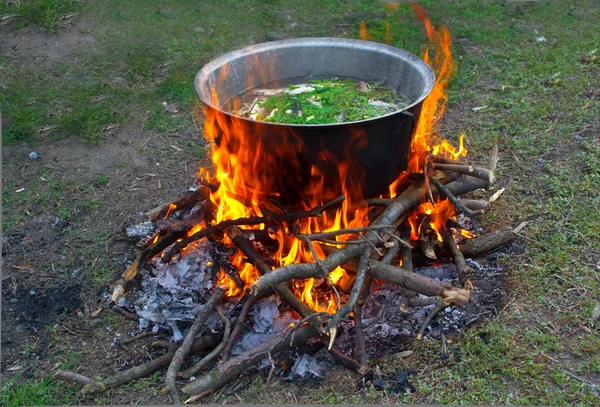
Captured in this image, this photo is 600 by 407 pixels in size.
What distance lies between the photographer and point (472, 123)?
5277 millimetres

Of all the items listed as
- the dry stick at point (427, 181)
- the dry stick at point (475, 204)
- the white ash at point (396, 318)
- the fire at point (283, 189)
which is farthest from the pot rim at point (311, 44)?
the white ash at point (396, 318)

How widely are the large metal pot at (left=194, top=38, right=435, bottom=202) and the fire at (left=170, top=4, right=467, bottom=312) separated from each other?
0.04ft

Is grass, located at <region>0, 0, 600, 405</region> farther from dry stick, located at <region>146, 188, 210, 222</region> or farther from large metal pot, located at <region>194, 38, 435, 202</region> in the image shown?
large metal pot, located at <region>194, 38, 435, 202</region>

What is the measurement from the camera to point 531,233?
3.87 m

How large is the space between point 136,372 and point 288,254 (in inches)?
44.6

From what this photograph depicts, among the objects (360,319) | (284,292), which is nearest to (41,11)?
(284,292)

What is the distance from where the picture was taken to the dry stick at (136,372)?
2980 mm

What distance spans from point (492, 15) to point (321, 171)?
5.14 meters

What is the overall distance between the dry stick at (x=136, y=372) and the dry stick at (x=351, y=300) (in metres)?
0.76

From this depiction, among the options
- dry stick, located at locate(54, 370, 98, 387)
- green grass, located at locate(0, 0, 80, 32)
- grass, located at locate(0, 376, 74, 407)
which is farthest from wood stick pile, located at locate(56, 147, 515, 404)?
green grass, located at locate(0, 0, 80, 32)

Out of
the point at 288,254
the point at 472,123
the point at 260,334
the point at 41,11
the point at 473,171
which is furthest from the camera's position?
the point at 41,11

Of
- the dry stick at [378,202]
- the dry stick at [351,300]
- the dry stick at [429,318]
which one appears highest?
the dry stick at [378,202]

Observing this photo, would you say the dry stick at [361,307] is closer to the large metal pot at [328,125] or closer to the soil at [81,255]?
the soil at [81,255]

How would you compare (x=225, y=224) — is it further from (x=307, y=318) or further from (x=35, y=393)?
(x=35, y=393)
